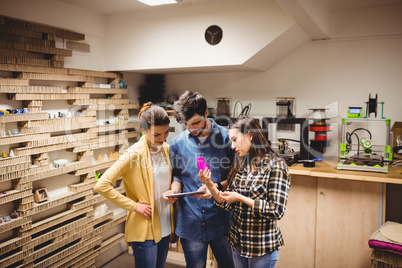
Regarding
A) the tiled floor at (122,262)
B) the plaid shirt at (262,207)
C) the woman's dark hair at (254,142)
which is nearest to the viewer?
the plaid shirt at (262,207)

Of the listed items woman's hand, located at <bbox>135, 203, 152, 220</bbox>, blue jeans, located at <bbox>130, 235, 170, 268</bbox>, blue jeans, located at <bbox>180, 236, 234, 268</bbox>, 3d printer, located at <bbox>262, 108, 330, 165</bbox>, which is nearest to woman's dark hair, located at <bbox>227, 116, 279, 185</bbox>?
blue jeans, located at <bbox>180, 236, 234, 268</bbox>

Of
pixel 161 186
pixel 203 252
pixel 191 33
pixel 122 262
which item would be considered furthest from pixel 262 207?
pixel 122 262

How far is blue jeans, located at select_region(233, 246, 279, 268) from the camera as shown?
1.68m

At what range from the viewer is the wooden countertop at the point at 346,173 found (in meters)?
2.54

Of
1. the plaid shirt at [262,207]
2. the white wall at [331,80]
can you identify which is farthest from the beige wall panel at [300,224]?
the plaid shirt at [262,207]

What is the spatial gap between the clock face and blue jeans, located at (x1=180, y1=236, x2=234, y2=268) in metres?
1.78

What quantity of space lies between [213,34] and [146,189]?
1.65 meters

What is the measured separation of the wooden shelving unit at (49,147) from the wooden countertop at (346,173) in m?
1.97

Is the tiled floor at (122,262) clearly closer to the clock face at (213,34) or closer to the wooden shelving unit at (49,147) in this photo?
the wooden shelving unit at (49,147)

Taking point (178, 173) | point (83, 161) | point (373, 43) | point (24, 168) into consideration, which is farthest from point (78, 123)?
point (373, 43)

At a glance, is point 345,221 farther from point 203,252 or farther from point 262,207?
point 262,207

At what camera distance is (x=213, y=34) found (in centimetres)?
299

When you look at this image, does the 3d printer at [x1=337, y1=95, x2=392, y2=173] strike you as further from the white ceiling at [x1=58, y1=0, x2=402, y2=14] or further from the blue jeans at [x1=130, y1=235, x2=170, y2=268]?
the blue jeans at [x1=130, y1=235, x2=170, y2=268]

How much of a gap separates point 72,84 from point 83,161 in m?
0.76
